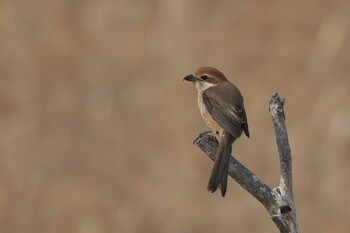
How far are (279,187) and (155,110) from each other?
861 centimetres

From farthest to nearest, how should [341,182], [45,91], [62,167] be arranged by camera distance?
[45,91] → [62,167] → [341,182]

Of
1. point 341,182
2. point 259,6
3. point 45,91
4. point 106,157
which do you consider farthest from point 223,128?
point 259,6

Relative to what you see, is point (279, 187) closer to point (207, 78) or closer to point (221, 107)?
point (221, 107)

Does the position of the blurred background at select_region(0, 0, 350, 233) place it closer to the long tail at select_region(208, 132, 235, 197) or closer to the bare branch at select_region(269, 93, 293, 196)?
the long tail at select_region(208, 132, 235, 197)

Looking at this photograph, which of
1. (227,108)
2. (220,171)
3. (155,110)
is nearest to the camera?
(220,171)

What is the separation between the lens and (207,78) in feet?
21.2

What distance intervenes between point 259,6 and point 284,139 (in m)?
9.81

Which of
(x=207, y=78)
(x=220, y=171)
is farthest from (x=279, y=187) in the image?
(x=207, y=78)

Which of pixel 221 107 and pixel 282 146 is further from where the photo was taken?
pixel 221 107

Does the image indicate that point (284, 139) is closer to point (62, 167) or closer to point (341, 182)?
point (341, 182)

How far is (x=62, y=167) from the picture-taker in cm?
1199

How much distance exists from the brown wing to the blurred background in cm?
500

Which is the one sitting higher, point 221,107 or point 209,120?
point 221,107

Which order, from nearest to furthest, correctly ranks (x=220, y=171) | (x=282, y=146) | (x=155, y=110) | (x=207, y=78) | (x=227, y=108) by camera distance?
(x=282, y=146) → (x=220, y=171) → (x=227, y=108) → (x=207, y=78) → (x=155, y=110)
